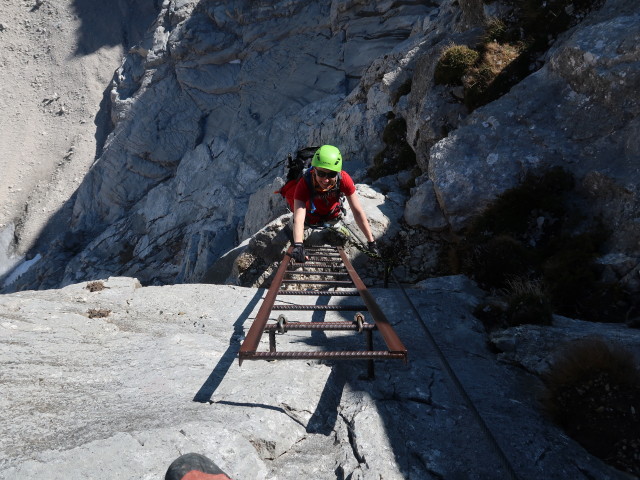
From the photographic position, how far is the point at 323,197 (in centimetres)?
852

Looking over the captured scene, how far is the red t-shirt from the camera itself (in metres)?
8.00

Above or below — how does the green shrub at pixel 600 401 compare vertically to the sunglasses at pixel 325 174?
below

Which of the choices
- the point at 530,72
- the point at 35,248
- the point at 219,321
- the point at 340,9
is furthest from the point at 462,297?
the point at 35,248

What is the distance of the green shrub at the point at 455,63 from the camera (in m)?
12.0

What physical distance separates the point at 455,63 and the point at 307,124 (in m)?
23.8

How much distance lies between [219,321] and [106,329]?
161 centimetres

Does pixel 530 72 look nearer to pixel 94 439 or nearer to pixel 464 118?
pixel 464 118

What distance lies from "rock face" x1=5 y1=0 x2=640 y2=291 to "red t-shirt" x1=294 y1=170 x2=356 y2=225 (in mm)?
2506

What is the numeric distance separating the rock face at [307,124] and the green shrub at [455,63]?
36 centimetres

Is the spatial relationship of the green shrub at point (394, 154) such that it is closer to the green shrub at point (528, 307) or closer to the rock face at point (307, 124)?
the rock face at point (307, 124)

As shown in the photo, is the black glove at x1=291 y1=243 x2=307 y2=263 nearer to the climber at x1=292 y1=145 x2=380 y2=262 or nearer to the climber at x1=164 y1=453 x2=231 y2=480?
the climber at x1=292 y1=145 x2=380 y2=262

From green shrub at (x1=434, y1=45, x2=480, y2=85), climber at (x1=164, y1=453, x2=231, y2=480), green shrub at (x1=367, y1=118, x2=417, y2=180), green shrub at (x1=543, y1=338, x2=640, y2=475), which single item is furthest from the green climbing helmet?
green shrub at (x1=367, y1=118, x2=417, y2=180)

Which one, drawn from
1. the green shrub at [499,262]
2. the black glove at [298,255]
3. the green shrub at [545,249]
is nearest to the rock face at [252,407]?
the green shrub at [545,249]

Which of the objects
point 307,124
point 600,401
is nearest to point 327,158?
point 600,401
